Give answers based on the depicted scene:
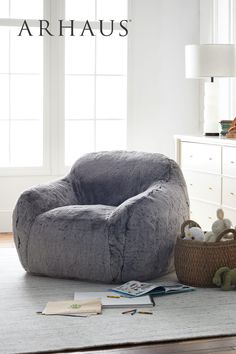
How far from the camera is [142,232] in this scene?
4273 mm

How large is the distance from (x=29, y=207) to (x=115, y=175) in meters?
0.62

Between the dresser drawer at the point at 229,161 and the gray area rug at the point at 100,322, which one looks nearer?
the gray area rug at the point at 100,322

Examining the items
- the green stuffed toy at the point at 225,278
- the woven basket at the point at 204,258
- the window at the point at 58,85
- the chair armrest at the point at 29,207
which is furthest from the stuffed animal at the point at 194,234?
the window at the point at 58,85

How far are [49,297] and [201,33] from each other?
358 centimetres

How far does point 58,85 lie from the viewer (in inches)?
264

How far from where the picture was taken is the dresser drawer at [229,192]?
207 inches

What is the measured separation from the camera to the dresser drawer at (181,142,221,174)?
5.52 metres

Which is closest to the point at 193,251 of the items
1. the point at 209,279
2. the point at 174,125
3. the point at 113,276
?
the point at 209,279

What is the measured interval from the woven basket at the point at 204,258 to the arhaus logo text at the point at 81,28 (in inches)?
120

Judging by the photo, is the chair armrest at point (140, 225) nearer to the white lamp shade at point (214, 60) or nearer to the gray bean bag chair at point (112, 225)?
the gray bean bag chair at point (112, 225)

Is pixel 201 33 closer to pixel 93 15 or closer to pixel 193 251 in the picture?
pixel 93 15

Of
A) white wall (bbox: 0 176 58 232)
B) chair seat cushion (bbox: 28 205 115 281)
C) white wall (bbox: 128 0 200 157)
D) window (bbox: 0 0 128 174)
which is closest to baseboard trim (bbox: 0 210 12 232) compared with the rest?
white wall (bbox: 0 176 58 232)

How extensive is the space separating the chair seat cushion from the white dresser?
1.22 metres

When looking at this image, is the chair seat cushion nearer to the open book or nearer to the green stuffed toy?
the open book
